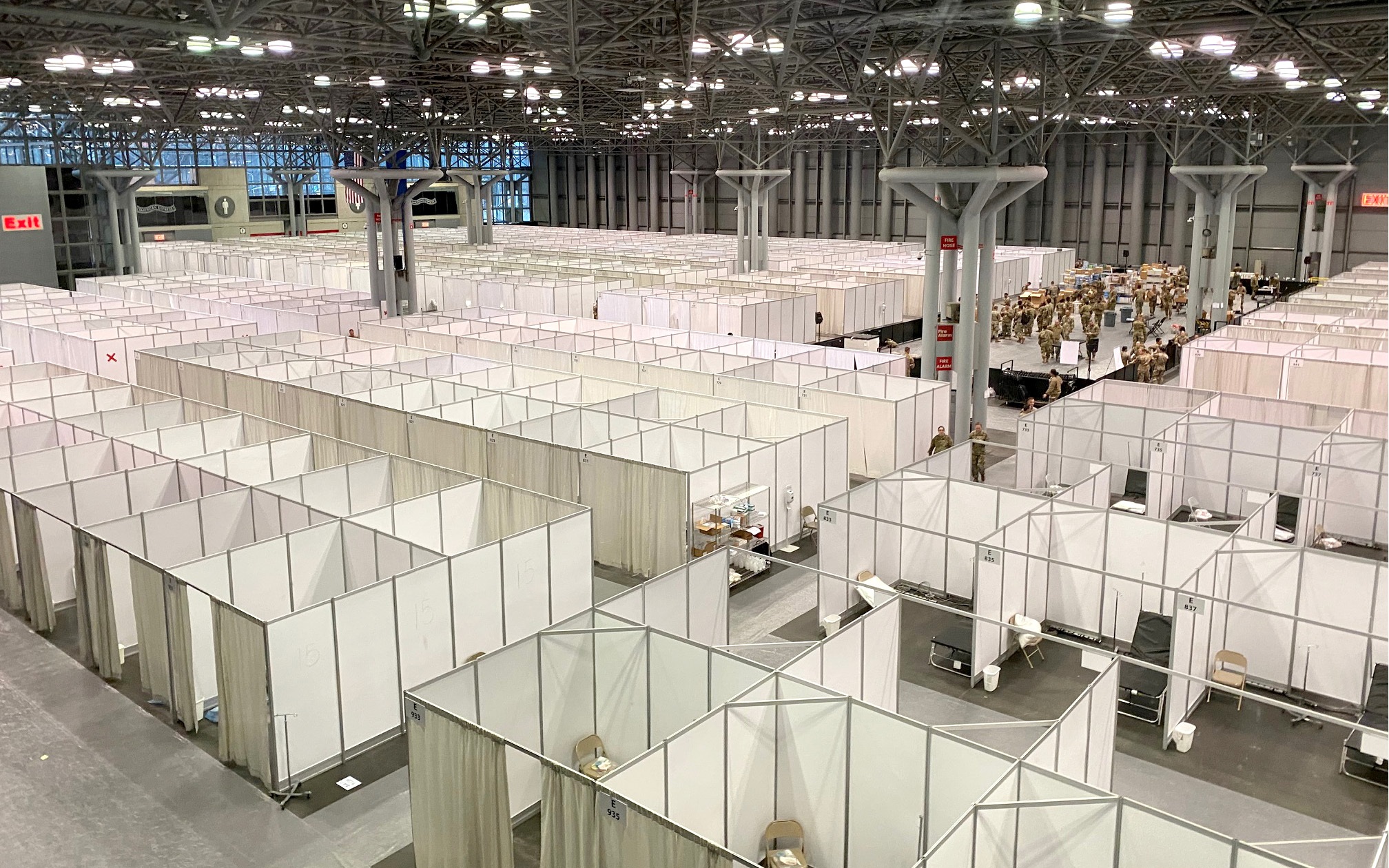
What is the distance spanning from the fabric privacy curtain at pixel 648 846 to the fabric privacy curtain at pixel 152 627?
733 cm

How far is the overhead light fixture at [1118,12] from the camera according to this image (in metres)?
17.0

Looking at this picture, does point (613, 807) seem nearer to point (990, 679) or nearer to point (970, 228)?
point (990, 679)

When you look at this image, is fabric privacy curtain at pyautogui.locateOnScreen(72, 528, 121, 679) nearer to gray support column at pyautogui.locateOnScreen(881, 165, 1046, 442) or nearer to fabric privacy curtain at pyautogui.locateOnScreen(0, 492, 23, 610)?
fabric privacy curtain at pyautogui.locateOnScreen(0, 492, 23, 610)

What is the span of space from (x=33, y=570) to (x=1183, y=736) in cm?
1653

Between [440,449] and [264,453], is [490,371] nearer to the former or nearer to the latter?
[440,449]

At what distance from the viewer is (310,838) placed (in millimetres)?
10992

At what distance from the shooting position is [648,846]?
8289 mm

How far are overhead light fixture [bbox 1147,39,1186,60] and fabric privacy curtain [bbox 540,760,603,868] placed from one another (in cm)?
2028

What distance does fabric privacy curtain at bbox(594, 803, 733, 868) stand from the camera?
7.94 metres

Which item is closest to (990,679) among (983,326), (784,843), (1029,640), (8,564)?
(1029,640)

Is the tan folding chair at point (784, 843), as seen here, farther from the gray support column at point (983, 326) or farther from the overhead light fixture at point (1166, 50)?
the overhead light fixture at point (1166, 50)

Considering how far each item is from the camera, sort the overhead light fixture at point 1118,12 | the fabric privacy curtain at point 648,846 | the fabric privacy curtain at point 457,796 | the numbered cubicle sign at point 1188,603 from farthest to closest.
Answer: the overhead light fixture at point 1118,12 → the numbered cubicle sign at point 1188,603 → the fabric privacy curtain at point 457,796 → the fabric privacy curtain at point 648,846

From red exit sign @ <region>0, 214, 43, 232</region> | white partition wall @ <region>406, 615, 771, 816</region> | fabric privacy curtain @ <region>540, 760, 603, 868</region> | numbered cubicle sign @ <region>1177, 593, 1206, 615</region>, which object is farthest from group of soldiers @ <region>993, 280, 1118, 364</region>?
red exit sign @ <region>0, 214, 43, 232</region>

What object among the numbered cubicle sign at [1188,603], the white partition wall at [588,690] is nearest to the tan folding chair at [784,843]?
the white partition wall at [588,690]
